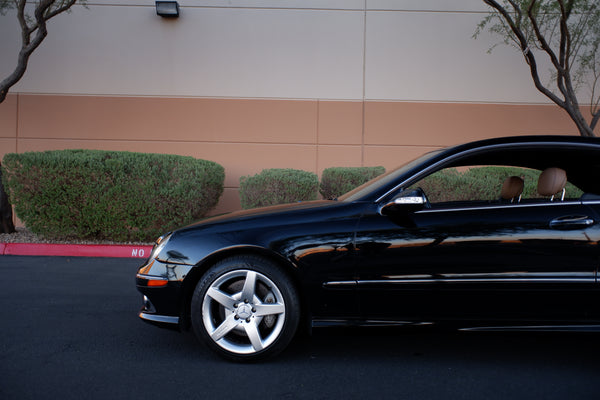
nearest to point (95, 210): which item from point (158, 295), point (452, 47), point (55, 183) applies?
point (55, 183)

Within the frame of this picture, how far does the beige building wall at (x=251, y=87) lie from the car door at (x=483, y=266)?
266 inches

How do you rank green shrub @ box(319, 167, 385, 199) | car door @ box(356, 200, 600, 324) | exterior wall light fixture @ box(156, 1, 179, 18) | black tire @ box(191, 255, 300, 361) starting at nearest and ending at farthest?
car door @ box(356, 200, 600, 324)
black tire @ box(191, 255, 300, 361)
green shrub @ box(319, 167, 385, 199)
exterior wall light fixture @ box(156, 1, 179, 18)

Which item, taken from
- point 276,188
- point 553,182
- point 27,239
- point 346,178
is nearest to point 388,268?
point 553,182

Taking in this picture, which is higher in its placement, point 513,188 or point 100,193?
point 513,188

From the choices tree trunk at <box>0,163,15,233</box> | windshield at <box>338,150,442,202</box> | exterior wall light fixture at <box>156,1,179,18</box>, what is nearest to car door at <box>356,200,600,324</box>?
windshield at <box>338,150,442,202</box>

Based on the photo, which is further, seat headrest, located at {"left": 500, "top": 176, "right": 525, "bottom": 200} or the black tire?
seat headrest, located at {"left": 500, "top": 176, "right": 525, "bottom": 200}

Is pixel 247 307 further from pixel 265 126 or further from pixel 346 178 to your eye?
pixel 265 126

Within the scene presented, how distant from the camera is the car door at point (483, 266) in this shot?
2994 mm

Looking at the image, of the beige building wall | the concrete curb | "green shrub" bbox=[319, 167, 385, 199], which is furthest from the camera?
the beige building wall

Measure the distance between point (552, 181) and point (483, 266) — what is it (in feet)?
2.75

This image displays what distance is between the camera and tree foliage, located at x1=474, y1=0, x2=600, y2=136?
796 cm

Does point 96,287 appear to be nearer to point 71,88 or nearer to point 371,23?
point 71,88

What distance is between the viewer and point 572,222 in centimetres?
304

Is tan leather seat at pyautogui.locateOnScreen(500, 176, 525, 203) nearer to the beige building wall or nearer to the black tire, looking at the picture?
the black tire
